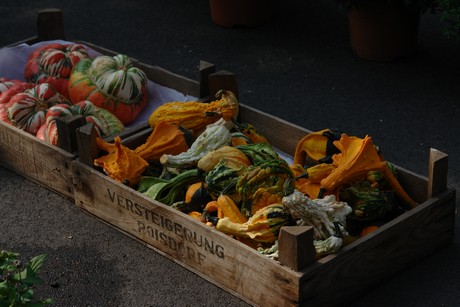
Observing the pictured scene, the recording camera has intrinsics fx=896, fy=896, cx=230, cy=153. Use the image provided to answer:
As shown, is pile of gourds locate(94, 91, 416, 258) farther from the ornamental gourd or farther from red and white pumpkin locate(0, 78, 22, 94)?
red and white pumpkin locate(0, 78, 22, 94)

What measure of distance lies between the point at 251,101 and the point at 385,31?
1.13 meters

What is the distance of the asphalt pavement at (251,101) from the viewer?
4.14 meters

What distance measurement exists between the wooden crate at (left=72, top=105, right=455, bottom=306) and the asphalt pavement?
0.07m

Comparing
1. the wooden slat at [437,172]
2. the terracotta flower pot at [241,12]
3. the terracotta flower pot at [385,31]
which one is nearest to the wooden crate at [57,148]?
the wooden slat at [437,172]

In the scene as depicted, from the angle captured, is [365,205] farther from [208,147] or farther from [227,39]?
[227,39]

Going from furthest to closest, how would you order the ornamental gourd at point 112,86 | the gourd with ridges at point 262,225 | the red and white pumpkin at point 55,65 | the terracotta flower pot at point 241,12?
the terracotta flower pot at point 241,12 → the red and white pumpkin at point 55,65 → the ornamental gourd at point 112,86 → the gourd with ridges at point 262,225

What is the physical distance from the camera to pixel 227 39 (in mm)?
7258

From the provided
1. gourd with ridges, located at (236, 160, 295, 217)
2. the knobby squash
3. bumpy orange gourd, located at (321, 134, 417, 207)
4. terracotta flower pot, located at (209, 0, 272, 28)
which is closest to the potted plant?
terracotta flower pot, located at (209, 0, 272, 28)

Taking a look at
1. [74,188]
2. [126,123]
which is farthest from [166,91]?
[74,188]

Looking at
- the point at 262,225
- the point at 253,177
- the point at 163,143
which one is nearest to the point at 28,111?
the point at 163,143

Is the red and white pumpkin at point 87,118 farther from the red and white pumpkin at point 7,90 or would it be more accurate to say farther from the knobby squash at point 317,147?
the knobby squash at point 317,147

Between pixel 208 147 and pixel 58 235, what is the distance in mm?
902

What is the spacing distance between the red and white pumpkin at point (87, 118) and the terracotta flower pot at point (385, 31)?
2.22 metres

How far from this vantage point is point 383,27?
21.1ft
